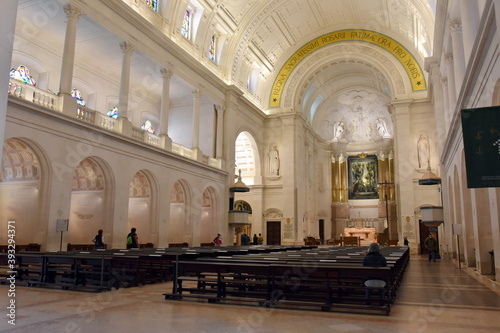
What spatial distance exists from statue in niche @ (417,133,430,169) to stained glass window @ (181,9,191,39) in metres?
15.6

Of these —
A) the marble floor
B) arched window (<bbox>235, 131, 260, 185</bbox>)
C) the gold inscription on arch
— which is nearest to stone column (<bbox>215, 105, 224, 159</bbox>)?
arched window (<bbox>235, 131, 260, 185</bbox>)

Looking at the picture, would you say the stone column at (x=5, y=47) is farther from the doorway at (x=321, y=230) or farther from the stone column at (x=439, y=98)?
the doorway at (x=321, y=230)

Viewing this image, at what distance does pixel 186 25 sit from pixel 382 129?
67.5 feet

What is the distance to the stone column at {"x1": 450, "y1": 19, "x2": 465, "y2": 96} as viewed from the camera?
496 inches

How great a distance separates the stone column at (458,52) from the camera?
1259cm

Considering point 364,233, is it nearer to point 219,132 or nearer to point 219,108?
point 219,132

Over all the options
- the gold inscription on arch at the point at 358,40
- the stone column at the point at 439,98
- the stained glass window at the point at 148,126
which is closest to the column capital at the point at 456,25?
the stone column at the point at 439,98

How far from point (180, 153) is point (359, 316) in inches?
624

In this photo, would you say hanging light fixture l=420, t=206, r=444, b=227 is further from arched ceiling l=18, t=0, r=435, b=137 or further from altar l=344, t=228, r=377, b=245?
altar l=344, t=228, r=377, b=245

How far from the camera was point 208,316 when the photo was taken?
5.68 m

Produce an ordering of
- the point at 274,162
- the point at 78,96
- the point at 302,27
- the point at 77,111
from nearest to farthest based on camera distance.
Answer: the point at 77,111
the point at 78,96
the point at 302,27
the point at 274,162

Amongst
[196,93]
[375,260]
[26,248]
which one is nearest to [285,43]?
[196,93]

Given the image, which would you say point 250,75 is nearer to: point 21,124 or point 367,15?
point 367,15

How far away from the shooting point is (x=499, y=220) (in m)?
8.27
